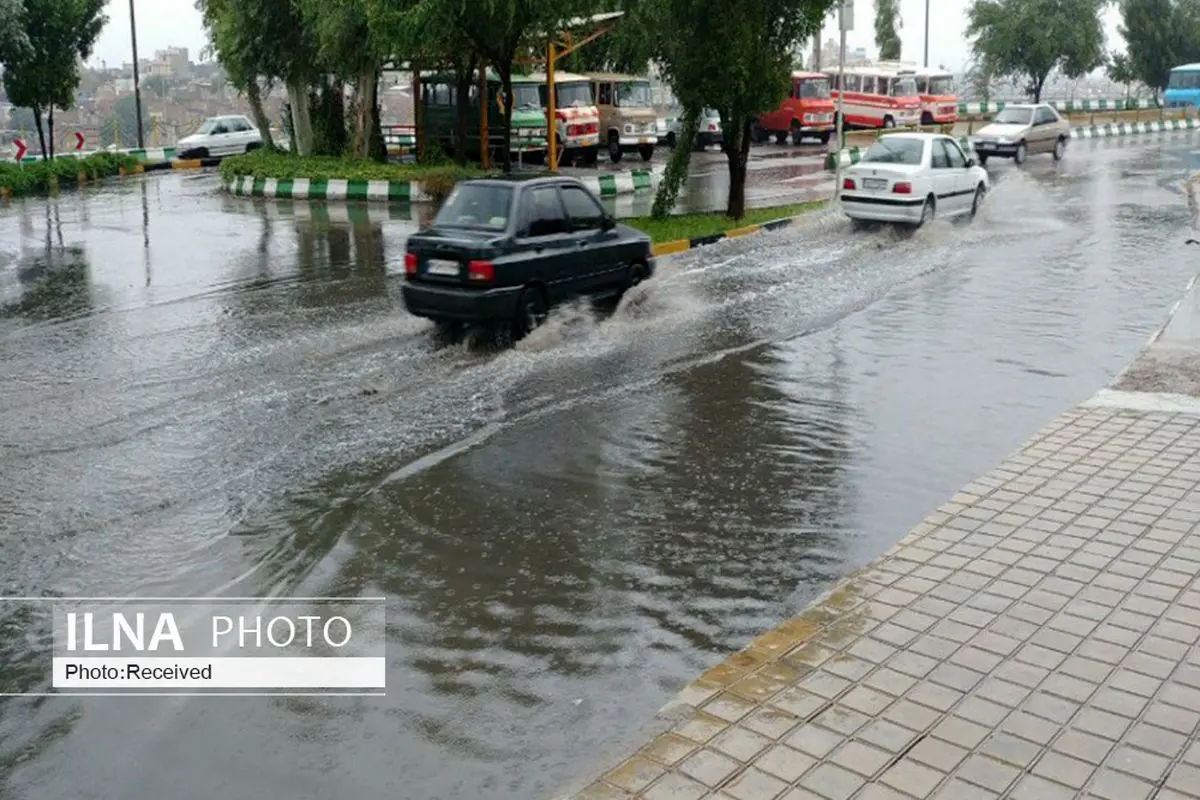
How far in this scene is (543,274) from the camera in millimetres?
12992

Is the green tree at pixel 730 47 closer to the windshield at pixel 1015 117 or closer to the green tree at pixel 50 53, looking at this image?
the windshield at pixel 1015 117

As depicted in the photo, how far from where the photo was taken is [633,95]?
130 ft

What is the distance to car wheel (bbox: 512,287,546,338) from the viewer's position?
1281 centimetres

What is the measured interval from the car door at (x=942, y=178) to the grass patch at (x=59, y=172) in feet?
70.4

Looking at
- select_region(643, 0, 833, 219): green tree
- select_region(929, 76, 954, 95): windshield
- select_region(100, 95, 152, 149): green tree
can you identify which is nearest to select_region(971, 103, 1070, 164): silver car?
select_region(929, 76, 954, 95): windshield

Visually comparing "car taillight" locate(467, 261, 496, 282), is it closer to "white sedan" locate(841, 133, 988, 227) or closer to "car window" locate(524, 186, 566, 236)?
"car window" locate(524, 186, 566, 236)

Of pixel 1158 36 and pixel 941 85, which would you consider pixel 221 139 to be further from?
pixel 1158 36

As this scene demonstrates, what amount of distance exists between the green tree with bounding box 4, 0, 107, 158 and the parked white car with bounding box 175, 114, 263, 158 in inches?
251

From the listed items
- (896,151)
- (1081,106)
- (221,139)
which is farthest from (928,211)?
(1081,106)

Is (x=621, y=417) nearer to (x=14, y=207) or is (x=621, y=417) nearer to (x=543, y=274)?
(x=543, y=274)

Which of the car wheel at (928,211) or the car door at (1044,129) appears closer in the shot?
the car wheel at (928,211)

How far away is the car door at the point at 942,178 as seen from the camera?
852 inches

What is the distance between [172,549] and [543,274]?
20.8 feet

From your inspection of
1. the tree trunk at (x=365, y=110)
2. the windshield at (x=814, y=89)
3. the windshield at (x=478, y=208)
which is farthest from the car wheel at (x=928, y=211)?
the windshield at (x=814, y=89)
